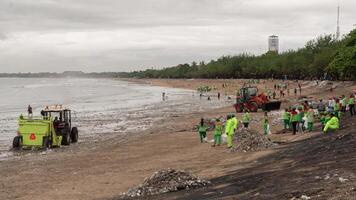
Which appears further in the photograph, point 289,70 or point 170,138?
point 289,70

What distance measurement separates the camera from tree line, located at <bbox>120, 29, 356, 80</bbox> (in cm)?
4510

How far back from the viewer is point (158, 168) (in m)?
17.5

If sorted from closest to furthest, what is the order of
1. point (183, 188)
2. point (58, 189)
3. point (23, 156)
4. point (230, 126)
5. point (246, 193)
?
point (246, 193)
point (183, 188)
point (58, 189)
point (230, 126)
point (23, 156)

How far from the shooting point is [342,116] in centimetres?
2692

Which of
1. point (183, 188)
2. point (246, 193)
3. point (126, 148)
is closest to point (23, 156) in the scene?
point (126, 148)

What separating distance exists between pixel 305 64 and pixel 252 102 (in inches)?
2377

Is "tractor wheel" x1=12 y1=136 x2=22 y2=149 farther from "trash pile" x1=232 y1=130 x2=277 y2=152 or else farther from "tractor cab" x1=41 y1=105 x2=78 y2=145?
"trash pile" x1=232 y1=130 x2=277 y2=152

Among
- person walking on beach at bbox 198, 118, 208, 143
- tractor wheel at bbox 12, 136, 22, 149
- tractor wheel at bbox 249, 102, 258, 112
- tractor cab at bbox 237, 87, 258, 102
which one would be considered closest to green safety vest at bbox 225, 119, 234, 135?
person walking on beach at bbox 198, 118, 208, 143

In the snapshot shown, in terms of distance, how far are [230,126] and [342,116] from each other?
9.10 metres

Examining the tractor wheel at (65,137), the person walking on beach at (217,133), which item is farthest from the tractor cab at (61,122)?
the person walking on beach at (217,133)

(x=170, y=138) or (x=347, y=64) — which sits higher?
(x=347, y=64)

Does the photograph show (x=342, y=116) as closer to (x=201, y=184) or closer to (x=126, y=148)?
(x=126, y=148)

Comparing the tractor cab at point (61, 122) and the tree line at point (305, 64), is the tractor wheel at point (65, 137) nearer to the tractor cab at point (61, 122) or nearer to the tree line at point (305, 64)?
the tractor cab at point (61, 122)

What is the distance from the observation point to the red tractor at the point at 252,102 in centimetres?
3888
